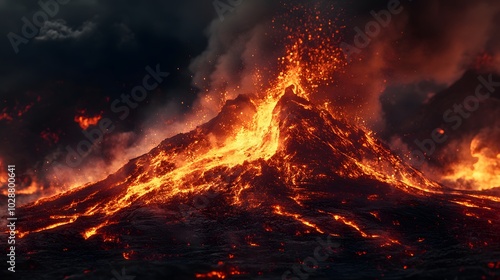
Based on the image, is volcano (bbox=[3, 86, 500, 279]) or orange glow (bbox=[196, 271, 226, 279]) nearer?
orange glow (bbox=[196, 271, 226, 279])

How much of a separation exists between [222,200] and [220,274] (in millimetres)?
15598

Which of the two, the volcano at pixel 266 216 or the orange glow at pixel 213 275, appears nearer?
the orange glow at pixel 213 275

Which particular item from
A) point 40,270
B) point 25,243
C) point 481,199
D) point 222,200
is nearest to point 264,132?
point 222,200

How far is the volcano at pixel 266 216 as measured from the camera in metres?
18.3

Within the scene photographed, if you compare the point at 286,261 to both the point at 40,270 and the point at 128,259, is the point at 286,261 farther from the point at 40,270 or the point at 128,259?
the point at 40,270

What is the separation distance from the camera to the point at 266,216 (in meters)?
28.1

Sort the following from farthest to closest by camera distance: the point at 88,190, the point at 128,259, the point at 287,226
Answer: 1. the point at 88,190
2. the point at 287,226
3. the point at 128,259

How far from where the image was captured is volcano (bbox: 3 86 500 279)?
18297 millimetres

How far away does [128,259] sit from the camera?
2002cm

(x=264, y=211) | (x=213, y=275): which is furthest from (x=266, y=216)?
(x=213, y=275)

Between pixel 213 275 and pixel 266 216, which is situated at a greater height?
pixel 266 216

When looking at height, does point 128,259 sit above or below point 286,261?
above

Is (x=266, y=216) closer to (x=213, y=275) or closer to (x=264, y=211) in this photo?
(x=264, y=211)

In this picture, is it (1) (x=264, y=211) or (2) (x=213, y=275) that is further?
(1) (x=264, y=211)
